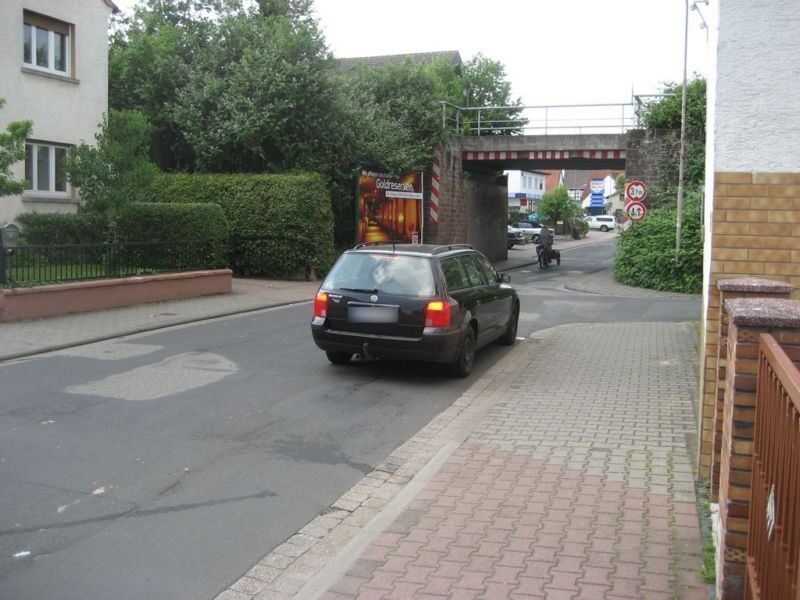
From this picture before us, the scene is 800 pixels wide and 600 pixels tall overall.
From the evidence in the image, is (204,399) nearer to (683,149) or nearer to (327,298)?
Answer: (327,298)

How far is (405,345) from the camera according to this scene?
9.46 meters

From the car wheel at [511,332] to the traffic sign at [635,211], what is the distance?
43.9ft

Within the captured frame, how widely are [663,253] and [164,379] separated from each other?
17.7 meters

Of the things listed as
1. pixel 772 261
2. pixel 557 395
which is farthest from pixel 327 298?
pixel 772 261

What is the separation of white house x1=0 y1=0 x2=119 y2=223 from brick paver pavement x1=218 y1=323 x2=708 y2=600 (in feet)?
49.3

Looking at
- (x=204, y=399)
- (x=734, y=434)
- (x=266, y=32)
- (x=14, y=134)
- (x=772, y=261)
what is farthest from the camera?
(x=266, y=32)

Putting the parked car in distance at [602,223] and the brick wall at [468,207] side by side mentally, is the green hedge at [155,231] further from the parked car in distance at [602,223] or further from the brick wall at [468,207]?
the parked car in distance at [602,223]

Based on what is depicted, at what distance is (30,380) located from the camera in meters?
9.24

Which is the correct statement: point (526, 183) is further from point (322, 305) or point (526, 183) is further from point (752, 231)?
point (752, 231)

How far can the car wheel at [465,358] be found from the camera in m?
9.93

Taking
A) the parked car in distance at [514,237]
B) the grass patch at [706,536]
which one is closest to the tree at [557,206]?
the parked car in distance at [514,237]

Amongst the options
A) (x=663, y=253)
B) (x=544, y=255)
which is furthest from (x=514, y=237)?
(x=663, y=253)

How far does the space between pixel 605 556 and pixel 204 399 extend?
500cm

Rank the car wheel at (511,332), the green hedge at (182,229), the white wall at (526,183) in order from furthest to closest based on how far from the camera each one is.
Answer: the white wall at (526,183)
the green hedge at (182,229)
the car wheel at (511,332)
